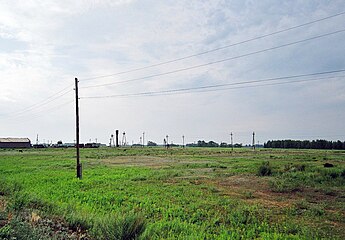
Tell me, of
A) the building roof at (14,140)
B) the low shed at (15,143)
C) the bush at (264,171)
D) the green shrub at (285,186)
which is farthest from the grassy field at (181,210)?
the building roof at (14,140)

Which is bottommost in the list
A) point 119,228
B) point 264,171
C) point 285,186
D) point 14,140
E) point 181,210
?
point 285,186

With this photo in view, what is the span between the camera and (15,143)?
137375 mm

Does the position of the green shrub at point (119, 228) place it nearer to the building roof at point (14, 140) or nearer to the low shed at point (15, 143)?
the low shed at point (15, 143)

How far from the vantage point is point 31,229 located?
732 cm

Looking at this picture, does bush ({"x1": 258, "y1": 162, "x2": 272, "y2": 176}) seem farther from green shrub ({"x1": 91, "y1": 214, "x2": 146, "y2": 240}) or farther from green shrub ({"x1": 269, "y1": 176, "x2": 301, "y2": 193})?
green shrub ({"x1": 91, "y1": 214, "x2": 146, "y2": 240})

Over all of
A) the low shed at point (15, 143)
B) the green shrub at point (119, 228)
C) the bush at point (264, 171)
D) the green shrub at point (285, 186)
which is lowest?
the green shrub at point (285, 186)

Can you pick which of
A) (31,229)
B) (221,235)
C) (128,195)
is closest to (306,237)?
(221,235)

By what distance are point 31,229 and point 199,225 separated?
622cm

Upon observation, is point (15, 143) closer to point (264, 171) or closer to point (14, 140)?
point (14, 140)

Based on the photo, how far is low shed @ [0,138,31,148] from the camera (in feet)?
445

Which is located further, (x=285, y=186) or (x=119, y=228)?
(x=285, y=186)

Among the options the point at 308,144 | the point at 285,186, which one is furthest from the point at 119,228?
the point at 308,144

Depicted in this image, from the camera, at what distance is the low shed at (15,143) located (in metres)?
136

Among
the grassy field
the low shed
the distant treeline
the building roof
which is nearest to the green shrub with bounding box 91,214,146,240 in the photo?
the grassy field
